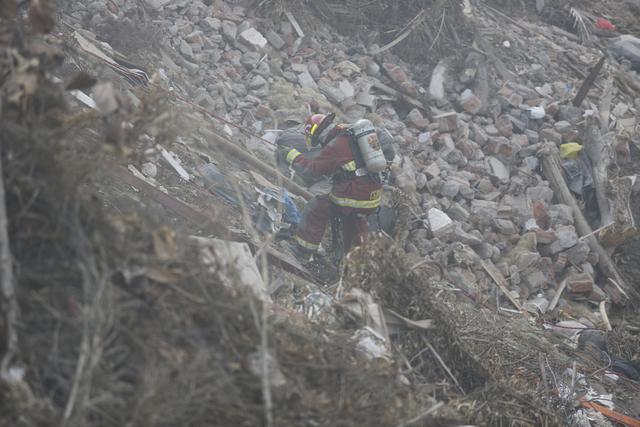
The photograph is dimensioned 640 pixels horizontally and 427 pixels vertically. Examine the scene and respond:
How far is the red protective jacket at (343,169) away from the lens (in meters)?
5.70

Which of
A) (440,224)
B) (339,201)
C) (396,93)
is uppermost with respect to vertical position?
(396,93)

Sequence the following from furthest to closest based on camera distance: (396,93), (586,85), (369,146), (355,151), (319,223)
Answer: (586,85) → (396,93) → (319,223) → (355,151) → (369,146)

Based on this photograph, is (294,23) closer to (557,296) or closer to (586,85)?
(586,85)

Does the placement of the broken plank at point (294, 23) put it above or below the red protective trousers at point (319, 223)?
above

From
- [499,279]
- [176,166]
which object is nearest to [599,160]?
[499,279]

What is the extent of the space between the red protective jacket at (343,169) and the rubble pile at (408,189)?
2.01 ft

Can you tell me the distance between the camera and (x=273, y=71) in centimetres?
834

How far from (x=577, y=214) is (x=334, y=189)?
4249mm

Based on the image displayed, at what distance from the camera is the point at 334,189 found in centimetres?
589

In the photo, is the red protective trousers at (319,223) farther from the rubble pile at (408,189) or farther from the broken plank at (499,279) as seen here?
the broken plank at (499,279)

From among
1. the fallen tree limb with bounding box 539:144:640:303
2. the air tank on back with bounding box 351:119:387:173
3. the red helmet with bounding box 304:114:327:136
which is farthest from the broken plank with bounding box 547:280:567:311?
the red helmet with bounding box 304:114:327:136

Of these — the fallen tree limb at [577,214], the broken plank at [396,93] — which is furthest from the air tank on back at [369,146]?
the fallen tree limb at [577,214]

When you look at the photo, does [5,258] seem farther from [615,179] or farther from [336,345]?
Result: [615,179]

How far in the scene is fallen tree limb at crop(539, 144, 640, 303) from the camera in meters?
7.84
